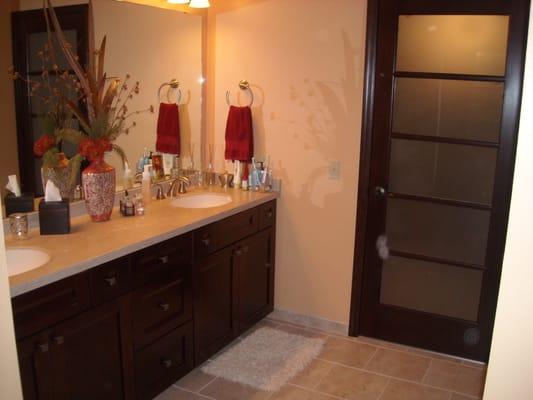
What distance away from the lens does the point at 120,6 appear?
2.95 meters

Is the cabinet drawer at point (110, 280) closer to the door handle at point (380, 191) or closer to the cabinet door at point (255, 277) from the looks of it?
the cabinet door at point (255, 277)

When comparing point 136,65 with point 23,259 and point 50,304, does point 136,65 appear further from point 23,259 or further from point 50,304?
point 50,304

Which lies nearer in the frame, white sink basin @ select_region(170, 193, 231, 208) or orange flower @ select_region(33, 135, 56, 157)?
orange flower @ select_region(33, 135, 56, 157)

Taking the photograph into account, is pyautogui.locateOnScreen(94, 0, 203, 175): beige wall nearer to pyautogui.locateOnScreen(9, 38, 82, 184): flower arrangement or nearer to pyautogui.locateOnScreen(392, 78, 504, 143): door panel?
pyautogui.locateOnScreen(9, 38, 82, 184): flower arrangement

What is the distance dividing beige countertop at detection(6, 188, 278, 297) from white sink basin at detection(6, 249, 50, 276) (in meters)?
0.03

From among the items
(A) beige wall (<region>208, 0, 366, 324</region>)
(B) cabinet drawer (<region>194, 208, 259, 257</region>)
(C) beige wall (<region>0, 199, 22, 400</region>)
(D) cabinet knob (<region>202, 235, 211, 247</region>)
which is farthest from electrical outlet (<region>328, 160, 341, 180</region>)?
(C) beige wall (<region>0, 199, 22, 400</region>)

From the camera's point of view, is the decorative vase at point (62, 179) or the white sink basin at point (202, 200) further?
the white sink basin at point (202, 200)

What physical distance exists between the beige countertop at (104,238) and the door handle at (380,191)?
82 centimetres

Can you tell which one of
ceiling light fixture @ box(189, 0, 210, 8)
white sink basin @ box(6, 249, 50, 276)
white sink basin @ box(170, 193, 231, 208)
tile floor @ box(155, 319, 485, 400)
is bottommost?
tile floor @ box(155, 319, 485, 400)

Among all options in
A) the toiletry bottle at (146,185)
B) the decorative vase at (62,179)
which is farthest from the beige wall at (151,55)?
the decorative vase at (62,179)

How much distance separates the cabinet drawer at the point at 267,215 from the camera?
3443 millimetres

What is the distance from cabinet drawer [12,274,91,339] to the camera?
187cm

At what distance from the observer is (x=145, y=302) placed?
2490mm

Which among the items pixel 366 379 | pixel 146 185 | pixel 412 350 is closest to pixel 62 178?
pixel 146 185
